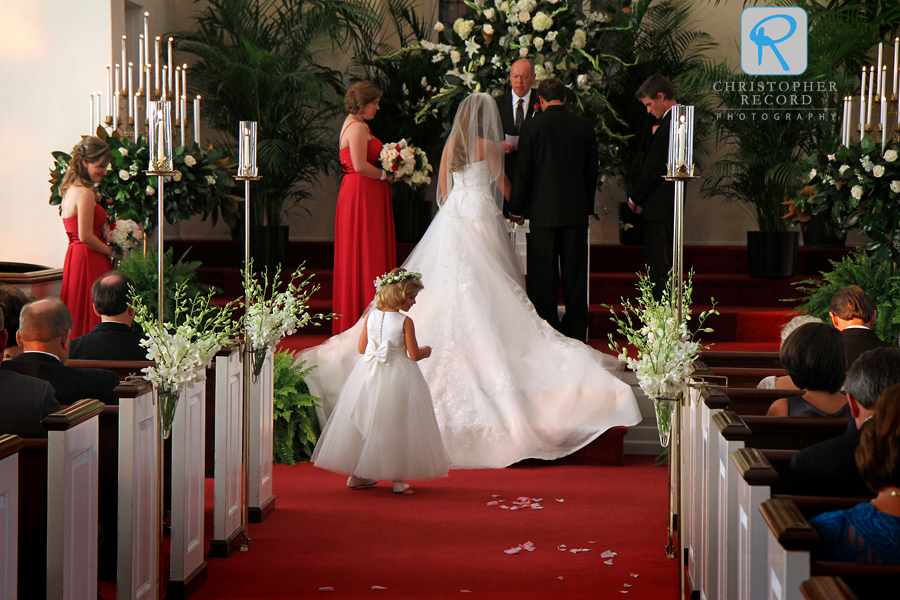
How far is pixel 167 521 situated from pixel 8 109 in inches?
194

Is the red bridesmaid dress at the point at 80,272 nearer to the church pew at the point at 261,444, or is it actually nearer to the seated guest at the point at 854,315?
the church pew at the point at 261,444

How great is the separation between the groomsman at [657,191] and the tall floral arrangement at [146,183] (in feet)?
9.82

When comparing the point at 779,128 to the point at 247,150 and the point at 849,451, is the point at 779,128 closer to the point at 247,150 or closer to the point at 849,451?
the point at 247,150

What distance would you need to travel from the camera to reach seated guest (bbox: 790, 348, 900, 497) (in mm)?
2568

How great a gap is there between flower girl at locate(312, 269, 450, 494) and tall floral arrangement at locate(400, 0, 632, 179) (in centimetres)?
343

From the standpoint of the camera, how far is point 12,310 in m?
4.16

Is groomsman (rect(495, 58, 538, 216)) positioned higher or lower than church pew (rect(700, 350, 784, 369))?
higher

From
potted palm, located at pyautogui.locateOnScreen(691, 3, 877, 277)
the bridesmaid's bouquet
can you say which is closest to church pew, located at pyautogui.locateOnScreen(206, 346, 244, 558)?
the bridesmaid's bouquet

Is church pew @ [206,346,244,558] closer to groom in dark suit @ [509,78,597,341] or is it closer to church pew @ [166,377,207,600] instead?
church pew @ [166,377,207,600]

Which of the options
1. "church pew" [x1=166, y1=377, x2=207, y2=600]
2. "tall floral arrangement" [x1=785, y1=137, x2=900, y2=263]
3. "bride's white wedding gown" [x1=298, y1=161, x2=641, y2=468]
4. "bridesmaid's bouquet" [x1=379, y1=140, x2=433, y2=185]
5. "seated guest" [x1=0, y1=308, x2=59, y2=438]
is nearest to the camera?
"seated guest" [x1=0, y1=308, x2=59, y2=438]

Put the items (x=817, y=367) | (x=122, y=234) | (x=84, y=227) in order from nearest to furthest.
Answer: (x=817, y=367)
(x=84, y=227)
(x=122, y=234)

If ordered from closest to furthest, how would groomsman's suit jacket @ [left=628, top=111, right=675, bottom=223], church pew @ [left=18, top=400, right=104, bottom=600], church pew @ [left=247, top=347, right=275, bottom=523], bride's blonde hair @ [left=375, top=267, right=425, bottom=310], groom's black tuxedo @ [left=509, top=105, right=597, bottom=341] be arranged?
1. church pew @ [left=18, top=400, right=104, bottom=600]
2. church pew @ [left=247, top=347, right=275, bottom=523]
3. bride's blonde hair @ [left=375, top=267, right=425, bottom=310]
4. groom's black tuxedo @ [left=509, top=105, right=597, bottom=341]
5. groomsman's suit jacket @ [left=628, top=111, right=675, bottom=223]

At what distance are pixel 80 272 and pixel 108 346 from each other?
6.88 ft

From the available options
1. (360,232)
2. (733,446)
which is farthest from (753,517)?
(360,232)
